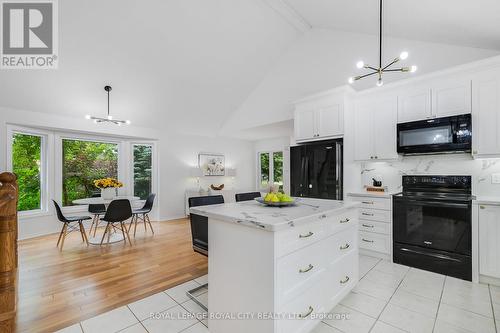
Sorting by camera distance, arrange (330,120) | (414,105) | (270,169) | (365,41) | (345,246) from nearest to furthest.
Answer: (345,246) → (414,105) → (365,41) → (330,120) → (270,169)

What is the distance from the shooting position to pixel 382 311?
79.0 inches

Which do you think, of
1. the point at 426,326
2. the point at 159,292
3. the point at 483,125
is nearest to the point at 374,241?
the point at 426,326

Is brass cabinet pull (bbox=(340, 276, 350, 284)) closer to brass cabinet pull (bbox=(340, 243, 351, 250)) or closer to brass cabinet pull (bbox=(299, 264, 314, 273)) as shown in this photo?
brass cabinet pull (bbox=(340, 243, 351, 250))

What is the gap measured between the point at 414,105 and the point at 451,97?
0.38 meters

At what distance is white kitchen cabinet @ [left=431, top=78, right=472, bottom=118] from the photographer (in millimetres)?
2764

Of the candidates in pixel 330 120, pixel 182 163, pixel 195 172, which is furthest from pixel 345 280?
pixel 182 163

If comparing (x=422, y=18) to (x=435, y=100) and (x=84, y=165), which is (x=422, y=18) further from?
(x=84, y=165)

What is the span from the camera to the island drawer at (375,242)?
3.10 m

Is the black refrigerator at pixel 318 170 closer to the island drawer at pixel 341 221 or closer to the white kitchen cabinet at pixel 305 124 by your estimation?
the white kitchen cabinet at pixel 305 124

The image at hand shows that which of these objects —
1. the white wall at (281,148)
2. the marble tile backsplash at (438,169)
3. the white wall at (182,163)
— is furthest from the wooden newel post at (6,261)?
the white wall at (281,148)

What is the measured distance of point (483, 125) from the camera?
2.66 meters

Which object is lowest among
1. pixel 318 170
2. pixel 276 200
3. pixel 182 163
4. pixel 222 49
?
pixel 276 200

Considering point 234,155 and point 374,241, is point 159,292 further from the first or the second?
Result: point 234,155

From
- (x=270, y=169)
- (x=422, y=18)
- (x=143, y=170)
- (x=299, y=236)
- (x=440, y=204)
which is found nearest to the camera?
(x=299, y=236)
